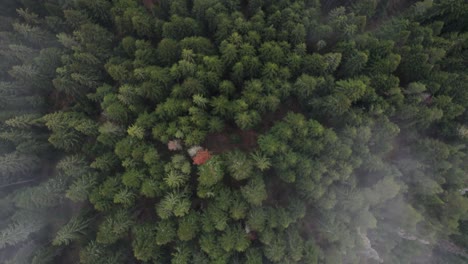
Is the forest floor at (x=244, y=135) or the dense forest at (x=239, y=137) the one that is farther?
the forest floor at (x=244, y=135)

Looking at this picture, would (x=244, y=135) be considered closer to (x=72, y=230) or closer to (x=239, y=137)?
(x=239, y=137)

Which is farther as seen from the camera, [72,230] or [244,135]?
[244,135]

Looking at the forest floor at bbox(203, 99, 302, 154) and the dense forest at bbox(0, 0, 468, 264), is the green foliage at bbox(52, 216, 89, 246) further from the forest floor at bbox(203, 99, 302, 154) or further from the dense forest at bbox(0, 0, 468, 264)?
the forest floor at bbox(203, 99, 302, 154)

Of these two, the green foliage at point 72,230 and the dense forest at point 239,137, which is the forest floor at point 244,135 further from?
the green foliage at point 72,230

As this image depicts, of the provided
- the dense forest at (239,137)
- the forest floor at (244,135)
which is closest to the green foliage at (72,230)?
the dense forest at (239,137)

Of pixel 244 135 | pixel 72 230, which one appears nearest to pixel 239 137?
pixel 244 135

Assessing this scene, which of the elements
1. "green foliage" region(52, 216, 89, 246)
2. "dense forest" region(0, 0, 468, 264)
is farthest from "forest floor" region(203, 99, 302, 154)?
"green foliage" region(52, 216, 89, 246)

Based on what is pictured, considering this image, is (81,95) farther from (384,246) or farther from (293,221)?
(384,246)

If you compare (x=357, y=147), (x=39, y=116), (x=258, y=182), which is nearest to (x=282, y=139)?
(x=258, y=182)
